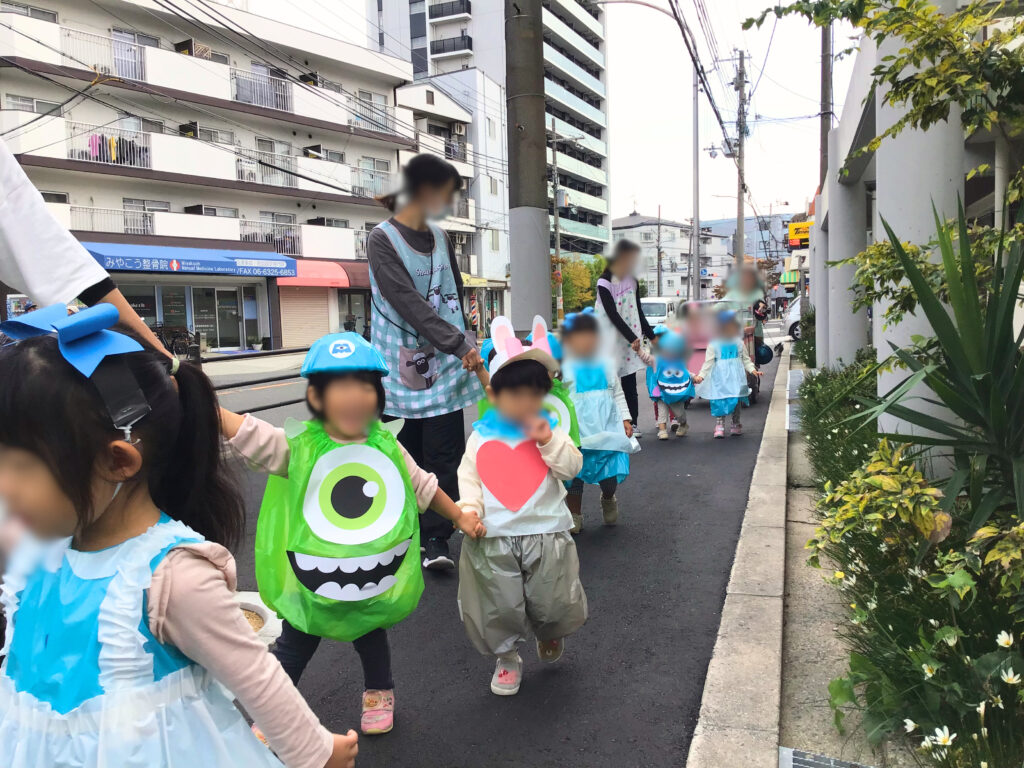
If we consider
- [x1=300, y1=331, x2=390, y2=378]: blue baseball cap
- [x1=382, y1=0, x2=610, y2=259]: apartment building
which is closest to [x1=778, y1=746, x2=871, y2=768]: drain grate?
[x1=300, y1=331, x2=390, y2=378]: blue baseball cap

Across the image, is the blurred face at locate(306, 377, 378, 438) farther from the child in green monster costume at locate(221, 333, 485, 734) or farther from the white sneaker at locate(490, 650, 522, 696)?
the white sneaker at locate(490, 650, 522, 696)

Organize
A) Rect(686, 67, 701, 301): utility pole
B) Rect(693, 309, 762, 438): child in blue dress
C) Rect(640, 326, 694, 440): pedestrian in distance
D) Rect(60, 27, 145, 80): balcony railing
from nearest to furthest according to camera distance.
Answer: Rect(640, 326, 694, 440): pedestrian in distance → Rect(693, 309, 762, 438): child in blue dress → Rect(686, 67, 701, 301): utility pole → Rect(60, 27, 145, 80): balcony railing

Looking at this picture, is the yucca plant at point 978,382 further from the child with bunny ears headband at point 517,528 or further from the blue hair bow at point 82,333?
the blue hair bow at point 82,333

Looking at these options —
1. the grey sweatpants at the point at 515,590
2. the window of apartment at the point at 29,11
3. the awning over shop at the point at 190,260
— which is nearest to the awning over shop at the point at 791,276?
the grey sweatpants at the point at 515,590

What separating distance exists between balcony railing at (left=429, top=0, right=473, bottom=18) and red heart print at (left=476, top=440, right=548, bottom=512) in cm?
5251

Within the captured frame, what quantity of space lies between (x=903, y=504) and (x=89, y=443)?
243 cm

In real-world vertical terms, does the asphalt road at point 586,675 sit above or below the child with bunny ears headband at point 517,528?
below

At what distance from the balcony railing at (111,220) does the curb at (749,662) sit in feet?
76.3

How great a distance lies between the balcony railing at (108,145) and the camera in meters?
22.2

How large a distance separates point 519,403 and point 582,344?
3.27 ft

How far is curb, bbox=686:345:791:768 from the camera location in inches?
96.1

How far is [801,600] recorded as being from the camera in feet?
12.1

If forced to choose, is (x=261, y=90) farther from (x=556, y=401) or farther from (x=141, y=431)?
(x=141, y=431)

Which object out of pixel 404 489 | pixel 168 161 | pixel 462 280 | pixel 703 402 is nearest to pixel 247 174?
pixel 168 161
